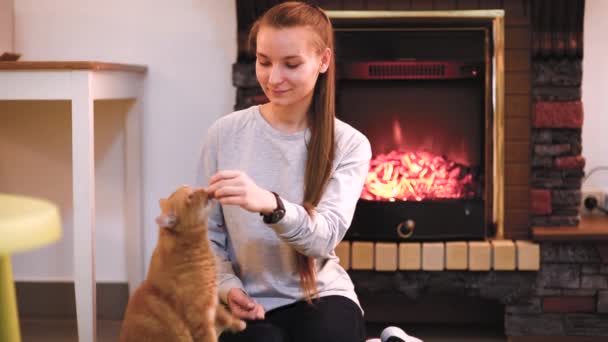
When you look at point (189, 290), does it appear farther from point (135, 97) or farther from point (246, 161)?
point (135, 97)

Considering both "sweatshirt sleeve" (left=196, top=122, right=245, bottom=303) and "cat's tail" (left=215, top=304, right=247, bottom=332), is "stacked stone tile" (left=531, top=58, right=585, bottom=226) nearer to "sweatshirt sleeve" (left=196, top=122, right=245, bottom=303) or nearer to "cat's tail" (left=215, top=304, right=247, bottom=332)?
"sweatshirt sleeve" (left=196, top=122, right=245, bottom=303)

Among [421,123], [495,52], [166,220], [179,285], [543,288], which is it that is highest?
[495,52]

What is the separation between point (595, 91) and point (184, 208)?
1996 millimetres

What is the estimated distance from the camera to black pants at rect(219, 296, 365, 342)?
1.59 m

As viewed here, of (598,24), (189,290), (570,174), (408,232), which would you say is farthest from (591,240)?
(189,290)

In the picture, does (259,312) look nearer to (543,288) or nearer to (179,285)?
(179,285)

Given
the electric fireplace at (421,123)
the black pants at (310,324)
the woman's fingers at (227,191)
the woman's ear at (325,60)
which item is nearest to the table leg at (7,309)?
the woman's fingers at (227,191)

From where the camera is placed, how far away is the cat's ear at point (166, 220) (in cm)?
139

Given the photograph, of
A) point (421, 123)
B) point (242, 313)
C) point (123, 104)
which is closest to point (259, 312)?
point (242, 313)

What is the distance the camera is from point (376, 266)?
2791 mm

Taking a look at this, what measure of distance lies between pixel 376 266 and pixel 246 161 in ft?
3.62

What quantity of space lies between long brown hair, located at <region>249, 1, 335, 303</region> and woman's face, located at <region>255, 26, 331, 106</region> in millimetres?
19

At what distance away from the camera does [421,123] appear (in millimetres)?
2928

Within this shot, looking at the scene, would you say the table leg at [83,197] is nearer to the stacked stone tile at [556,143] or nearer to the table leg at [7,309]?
the table leg at [7,309]
